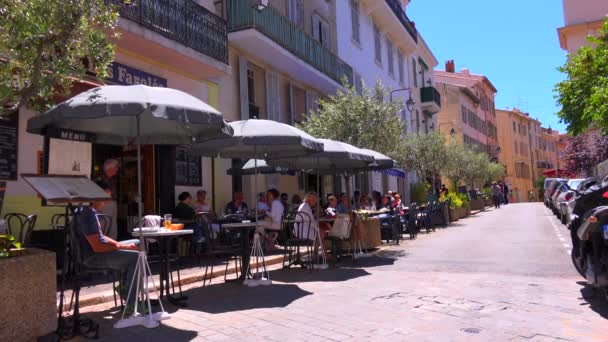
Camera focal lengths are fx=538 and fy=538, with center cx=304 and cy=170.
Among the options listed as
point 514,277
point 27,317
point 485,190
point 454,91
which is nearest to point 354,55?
point 514,277

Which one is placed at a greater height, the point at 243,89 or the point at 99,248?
the point at 243,89

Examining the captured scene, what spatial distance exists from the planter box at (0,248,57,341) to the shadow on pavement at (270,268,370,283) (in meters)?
3.91

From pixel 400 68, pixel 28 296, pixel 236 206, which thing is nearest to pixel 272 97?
pixel 236 206

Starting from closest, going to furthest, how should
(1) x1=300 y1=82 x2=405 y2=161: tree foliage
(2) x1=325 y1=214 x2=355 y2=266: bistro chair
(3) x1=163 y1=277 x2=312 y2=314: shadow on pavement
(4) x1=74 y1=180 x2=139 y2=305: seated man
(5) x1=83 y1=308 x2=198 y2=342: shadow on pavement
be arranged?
(5) x1=83 y1=308 x2=198 y2=342: shadow on pavement < (4) x1=74 y1=180 x2=139 y2=305: seated man < (3) x1=163 y1=277 x2=312 y2=314: shadow on pavement < (2) x1=325 y1=214 x2=355 y2=266: bistro chair < (1) x1=300 y1=82 x2=405 y2=161: tree foliage

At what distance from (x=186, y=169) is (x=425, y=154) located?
46.6ft

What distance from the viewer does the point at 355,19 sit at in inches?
981

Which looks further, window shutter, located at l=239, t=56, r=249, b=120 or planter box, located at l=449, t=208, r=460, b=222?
planter box, located at l=449, t=208, r=460, b=222

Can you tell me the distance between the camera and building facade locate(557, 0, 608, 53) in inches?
1436

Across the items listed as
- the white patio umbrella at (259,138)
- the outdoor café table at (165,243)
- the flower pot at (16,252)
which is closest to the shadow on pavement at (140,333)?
the outdoor café table at (165,243)

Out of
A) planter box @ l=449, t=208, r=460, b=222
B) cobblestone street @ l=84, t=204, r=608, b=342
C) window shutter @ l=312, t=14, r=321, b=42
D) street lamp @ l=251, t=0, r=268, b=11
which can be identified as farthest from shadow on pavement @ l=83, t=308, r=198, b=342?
planter box @ l=449, t=208, r=460, b=222

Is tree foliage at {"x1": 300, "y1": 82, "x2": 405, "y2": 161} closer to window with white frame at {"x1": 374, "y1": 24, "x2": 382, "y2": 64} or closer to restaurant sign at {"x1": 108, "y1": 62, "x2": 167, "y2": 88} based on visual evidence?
restaurant sign at {"x1": 108, "y1": 62, "x2": 167, "y2": 88}

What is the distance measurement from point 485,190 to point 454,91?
12.3 meters

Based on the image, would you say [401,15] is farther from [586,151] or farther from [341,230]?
[341,230]

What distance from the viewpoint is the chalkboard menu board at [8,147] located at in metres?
8.57
